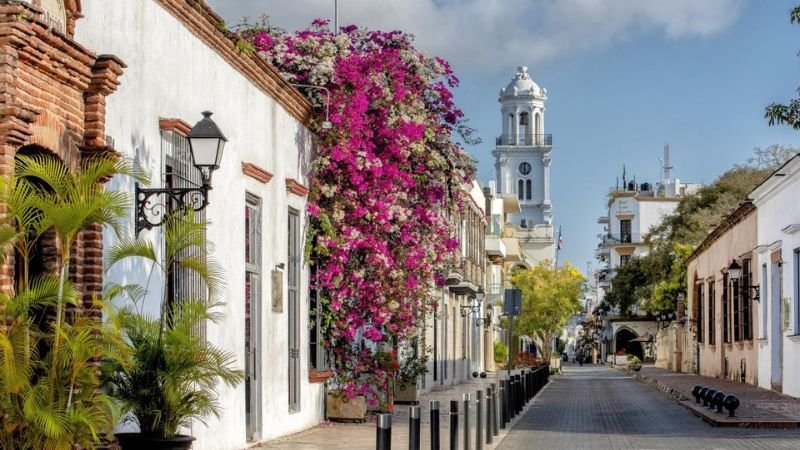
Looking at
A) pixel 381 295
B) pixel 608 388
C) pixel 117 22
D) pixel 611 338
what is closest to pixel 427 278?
pixel 381 295

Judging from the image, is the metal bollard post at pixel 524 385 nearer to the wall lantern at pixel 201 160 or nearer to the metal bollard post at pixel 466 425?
the metal bollard post at pixel 466 425

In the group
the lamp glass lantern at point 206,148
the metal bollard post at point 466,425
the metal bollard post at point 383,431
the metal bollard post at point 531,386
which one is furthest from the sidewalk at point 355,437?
the metal bollard post at point 531,386

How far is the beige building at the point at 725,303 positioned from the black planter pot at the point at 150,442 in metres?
27.5

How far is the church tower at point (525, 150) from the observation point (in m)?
142

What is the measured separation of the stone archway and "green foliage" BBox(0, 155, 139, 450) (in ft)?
345

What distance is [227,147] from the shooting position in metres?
16.1

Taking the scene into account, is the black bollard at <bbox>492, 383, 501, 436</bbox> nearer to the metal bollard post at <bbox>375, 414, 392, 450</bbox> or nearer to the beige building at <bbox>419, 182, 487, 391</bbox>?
the metal bollard post at <bbox>375, 414, 392, 450</bbox>

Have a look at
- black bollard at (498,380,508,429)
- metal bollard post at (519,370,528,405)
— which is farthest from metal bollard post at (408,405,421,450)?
metal bollard post at (519,370,528,405)

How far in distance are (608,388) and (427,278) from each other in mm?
21642

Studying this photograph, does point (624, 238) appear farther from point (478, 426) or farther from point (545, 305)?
point (478, 426)

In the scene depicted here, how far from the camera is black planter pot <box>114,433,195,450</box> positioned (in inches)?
406

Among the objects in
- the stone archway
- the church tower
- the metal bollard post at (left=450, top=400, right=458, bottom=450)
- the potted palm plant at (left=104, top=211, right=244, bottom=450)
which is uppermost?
the church tower

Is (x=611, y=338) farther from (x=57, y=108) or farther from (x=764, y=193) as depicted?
(x=57, y=108)

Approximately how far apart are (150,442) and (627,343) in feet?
352
